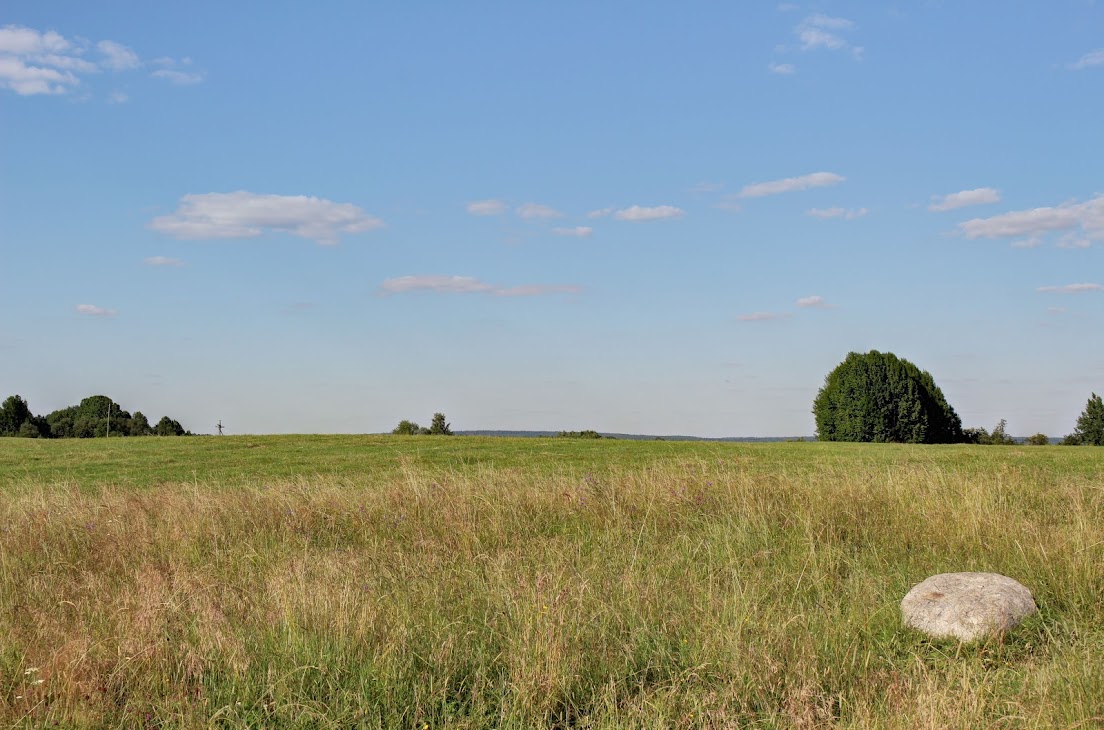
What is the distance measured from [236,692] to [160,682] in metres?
0.54

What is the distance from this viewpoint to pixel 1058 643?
17.2ft

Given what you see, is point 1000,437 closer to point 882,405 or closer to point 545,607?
point 882,405

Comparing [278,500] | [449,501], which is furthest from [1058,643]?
[278,500]

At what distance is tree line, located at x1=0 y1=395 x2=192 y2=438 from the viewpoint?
7244cm

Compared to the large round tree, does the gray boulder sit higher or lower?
lower

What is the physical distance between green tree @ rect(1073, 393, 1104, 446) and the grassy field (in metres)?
57.8

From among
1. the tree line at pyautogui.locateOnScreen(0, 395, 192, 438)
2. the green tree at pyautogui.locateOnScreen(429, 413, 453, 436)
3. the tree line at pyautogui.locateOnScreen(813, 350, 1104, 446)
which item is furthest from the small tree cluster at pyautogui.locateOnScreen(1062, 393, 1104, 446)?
the tree line at pyautogui.locateOnScreen(0, 395, 192, 438)

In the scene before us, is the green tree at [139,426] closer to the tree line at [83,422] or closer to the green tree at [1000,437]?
the tree line at [83,422]

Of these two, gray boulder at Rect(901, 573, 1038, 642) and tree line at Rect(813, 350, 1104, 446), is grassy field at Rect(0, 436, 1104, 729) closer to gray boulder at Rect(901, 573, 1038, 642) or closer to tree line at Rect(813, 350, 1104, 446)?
gray boulder at Rect(901, 573, 1038, 642)

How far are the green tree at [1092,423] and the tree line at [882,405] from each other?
15472 mm

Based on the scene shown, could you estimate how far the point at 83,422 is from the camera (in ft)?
254

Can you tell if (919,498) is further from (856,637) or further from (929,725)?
(929,725)

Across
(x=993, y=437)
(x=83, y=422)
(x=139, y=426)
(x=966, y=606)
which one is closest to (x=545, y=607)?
(x=966, y=606)

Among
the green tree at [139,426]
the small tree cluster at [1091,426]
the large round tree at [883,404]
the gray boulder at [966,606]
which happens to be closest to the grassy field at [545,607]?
the gray boulder at [966,606]
